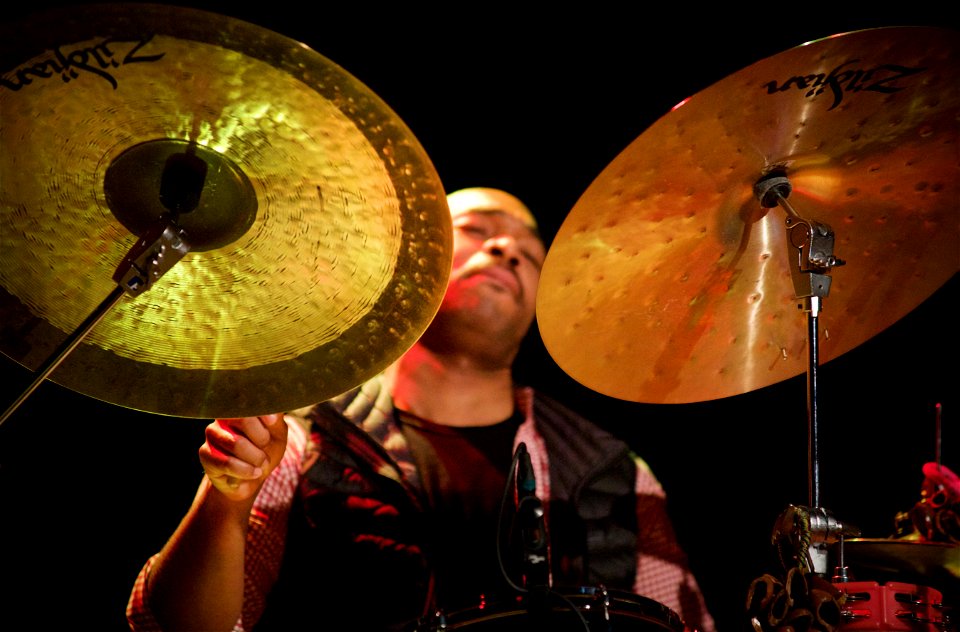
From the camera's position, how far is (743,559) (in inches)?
83.5

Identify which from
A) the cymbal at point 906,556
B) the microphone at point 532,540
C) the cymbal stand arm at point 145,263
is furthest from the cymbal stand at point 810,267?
the cymbal stand arm at point 145,263

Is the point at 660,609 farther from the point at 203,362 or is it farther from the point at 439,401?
the point at 439,401

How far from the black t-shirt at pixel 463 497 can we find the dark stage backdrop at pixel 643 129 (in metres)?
0.37

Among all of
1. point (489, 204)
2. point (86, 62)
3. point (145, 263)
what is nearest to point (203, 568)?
point (145, 263)

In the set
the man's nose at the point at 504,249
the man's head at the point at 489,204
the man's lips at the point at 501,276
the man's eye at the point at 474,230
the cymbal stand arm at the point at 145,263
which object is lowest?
the cymbal stand arm at the point at 145,263

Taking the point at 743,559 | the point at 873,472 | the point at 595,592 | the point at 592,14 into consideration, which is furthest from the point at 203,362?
the point at 873,472

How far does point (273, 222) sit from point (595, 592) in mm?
692

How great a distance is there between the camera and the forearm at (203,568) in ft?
4.70

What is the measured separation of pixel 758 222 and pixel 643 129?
598 mm

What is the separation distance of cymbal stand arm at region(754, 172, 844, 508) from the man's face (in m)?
0.79

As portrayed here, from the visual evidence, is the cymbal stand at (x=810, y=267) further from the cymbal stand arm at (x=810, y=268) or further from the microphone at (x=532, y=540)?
the microphone at (x=532, y=540)

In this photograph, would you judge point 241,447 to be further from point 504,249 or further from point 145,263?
point 504,249

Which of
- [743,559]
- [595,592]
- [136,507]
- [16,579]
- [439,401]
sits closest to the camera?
[595,592]

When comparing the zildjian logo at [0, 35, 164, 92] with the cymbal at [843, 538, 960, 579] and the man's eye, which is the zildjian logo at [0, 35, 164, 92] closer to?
the man's eye
